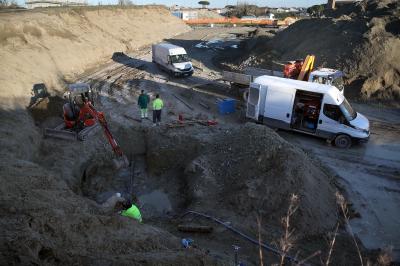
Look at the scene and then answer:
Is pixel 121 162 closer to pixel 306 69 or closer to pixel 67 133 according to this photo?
pixel 67 133

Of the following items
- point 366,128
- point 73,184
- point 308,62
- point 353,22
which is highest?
point 353,22

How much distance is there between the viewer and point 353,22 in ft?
99.2

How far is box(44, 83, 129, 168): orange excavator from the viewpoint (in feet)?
53.7

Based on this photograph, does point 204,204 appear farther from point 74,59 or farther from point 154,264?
point 74,59

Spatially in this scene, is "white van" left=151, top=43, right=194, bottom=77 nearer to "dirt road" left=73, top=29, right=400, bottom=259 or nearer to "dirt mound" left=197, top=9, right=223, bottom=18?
"dirt road" left=73, top=29, right=400, bottom=259

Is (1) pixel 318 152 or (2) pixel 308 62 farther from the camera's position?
(2) pixel 308 62

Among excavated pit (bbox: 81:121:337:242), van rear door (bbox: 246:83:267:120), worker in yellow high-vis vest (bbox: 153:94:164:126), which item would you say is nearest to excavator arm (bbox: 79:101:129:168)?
excavated pit (bbox: 81:121:337:242)

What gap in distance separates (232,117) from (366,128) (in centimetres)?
712

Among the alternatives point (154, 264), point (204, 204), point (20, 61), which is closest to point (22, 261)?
point (154, 264)

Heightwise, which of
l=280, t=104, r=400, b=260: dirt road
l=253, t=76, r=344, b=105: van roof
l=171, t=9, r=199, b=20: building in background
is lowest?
l=280, t=104, r=400, b=260: dirt road

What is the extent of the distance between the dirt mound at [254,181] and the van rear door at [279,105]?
383 centimetres

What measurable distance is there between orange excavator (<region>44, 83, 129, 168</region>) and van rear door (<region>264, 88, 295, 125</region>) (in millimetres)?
7625

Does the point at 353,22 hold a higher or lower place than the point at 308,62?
higher

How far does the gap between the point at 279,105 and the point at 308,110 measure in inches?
56.3
